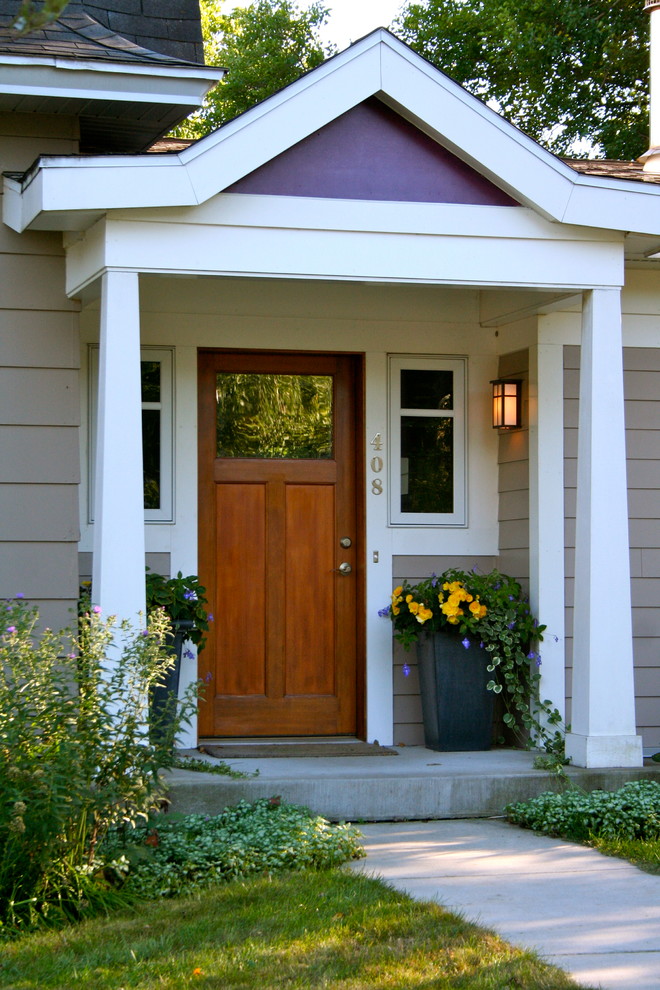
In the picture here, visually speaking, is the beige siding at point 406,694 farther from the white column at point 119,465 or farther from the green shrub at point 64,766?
the green shrub at point 64,766

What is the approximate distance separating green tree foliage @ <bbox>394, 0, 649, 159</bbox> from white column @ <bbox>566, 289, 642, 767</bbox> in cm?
1229

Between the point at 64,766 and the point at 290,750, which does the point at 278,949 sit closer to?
the point at 64,766

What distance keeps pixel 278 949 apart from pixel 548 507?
3.85 m

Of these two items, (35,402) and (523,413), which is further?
(523,413)

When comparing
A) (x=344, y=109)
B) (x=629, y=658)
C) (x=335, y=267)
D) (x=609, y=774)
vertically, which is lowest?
(x=609, y=774)

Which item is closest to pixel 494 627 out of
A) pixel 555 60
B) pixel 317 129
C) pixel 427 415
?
pixel 427 415

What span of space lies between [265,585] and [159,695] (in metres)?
1.15

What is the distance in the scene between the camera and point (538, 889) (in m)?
4.79

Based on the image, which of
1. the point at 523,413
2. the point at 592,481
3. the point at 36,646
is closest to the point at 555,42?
the point at 523,413

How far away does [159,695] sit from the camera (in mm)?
6523

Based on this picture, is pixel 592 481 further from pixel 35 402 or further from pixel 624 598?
pixel 35 402

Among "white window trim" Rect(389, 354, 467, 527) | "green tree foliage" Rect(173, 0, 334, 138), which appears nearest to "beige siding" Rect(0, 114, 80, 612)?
"white window trim" Rect(389, 354, 467, 527)

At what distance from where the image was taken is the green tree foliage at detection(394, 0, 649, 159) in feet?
57.8

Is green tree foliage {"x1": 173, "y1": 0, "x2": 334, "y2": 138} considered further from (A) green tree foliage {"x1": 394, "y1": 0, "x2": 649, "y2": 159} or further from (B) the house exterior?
(B) the house exterior
